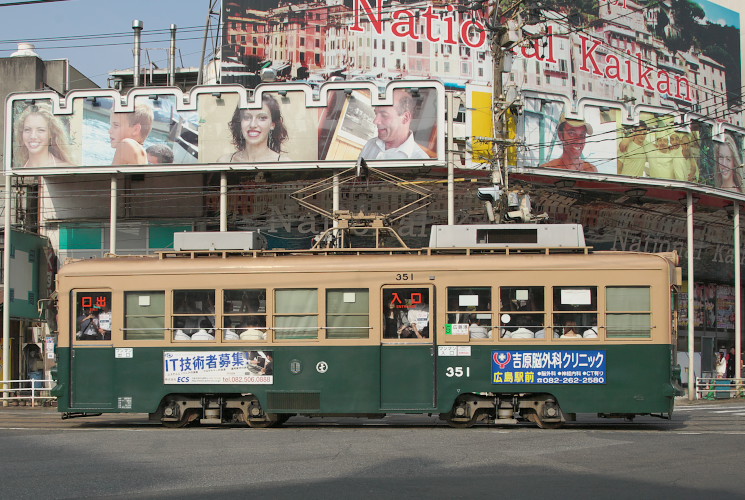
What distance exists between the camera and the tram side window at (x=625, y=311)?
14.8m

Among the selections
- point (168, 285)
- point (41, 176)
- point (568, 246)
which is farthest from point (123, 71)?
point (568, 246)

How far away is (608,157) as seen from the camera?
27.3 m

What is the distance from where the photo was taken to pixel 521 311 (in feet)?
49.0

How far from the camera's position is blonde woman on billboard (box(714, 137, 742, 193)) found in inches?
1166

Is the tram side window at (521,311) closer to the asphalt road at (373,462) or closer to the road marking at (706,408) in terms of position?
the asphalt road at (373,462)

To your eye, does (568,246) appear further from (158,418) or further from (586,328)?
(158,418)

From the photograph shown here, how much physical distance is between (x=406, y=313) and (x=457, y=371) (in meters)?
1.25

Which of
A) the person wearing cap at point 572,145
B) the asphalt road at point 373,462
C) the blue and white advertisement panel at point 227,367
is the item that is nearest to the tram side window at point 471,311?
the asphalt road at point 373,462

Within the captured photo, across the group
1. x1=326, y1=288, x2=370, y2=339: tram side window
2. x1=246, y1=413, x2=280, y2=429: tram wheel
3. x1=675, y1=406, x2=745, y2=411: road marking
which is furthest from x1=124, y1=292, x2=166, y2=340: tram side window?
x1=675, y1=406, x2=745, y2=411: road marking

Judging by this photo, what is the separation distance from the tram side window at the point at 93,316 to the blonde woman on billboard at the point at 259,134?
10.2 meters

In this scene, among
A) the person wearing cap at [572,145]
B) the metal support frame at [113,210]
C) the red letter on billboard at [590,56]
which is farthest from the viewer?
the red letter on billboard at [590,56]

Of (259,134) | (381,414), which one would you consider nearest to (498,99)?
(259,134)

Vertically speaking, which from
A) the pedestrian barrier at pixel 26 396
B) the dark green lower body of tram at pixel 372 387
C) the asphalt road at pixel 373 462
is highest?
the dark green lower body of tram at pixel 372 387

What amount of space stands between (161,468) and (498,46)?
16.4 m
